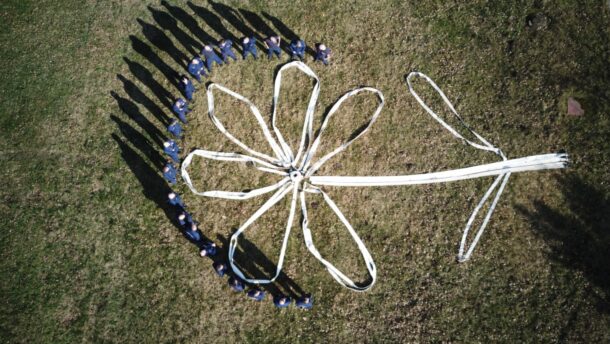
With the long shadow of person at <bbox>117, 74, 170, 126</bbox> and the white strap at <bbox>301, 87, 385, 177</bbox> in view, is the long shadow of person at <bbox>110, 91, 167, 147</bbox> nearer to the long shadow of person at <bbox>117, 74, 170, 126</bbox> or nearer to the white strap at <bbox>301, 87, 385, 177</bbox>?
the long shadow of person at <bbox>117, 74, 170, 126</bbox>

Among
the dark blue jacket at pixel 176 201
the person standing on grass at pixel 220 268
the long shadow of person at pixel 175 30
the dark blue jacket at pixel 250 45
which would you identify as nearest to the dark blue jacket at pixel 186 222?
the dark blue jacket at pixel 176 201

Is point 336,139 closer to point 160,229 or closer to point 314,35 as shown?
point 314,35

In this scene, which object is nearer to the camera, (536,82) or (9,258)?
(9,258)

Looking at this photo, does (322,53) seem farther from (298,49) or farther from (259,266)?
(259,266)

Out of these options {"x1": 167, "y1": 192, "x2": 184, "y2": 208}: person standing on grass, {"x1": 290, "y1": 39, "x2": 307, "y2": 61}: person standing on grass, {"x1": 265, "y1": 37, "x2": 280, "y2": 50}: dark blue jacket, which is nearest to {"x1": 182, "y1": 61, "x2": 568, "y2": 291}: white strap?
{"x1": 167, "y1": 192, "x2": 184, "y2": 208}: person standing on grass

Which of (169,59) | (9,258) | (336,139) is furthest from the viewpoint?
(169,59)

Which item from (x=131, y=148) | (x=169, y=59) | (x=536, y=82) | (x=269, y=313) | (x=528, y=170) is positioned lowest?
(x=528, y=170)

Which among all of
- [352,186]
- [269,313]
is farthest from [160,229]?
[352,186]
